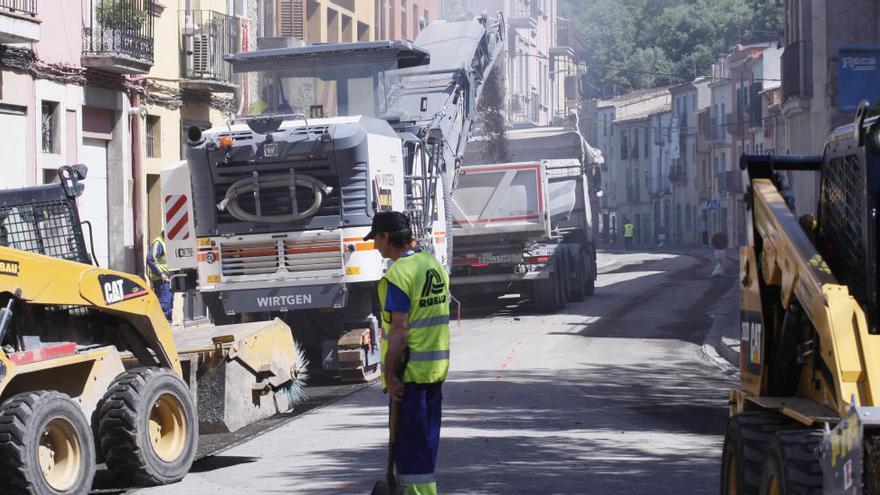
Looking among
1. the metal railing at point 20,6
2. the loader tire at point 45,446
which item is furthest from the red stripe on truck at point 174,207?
the loader tire at point 45,446

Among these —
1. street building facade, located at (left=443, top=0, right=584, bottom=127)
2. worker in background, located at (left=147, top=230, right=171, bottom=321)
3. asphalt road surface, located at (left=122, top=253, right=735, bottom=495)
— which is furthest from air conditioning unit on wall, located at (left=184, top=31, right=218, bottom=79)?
street building facade, located at (left=443, top=0, right=584, bottom=127)

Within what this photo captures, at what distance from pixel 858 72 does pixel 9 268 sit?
15.3 m

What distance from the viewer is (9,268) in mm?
8484

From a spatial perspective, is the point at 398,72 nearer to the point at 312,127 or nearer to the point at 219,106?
the point at 312,127

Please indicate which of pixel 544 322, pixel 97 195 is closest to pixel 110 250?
pixel 97 195

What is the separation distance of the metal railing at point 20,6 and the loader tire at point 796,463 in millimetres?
15275

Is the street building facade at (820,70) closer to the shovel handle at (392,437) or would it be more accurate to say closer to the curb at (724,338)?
the curb at (724,338)

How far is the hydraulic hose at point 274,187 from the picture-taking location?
1526 centimetres

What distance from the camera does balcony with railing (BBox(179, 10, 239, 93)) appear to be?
26.5 metres

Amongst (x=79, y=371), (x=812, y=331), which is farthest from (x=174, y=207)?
(x=812, y=331)

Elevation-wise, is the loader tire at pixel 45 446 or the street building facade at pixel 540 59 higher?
the street building facade at pixel 540 59

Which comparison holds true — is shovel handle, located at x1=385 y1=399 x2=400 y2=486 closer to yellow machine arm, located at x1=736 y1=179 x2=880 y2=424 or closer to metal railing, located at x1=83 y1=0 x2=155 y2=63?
yellow machine arm, located at x1=736 y1=179 x2=880 y2=424

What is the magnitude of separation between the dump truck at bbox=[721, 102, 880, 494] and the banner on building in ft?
44.5

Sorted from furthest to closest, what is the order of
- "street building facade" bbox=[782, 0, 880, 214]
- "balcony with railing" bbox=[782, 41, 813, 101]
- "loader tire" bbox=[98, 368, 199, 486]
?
"balcony with railing" bbox=[782, 41, 813, 101] → "street building facade" bbox=[782, 0, 880, 214] → "loader tire" bbox=[98, 368, 199, 486]
